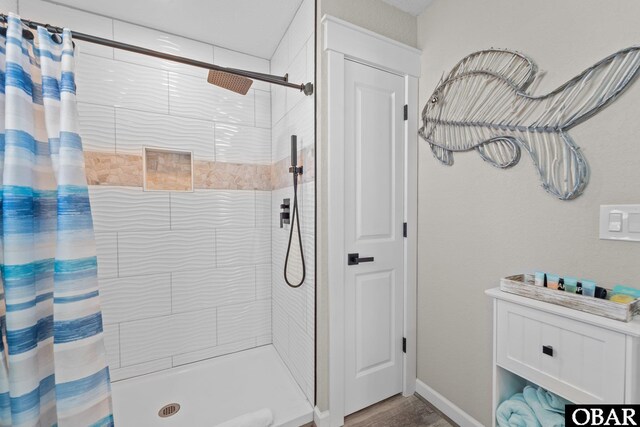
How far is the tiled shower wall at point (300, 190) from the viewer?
5.16ft

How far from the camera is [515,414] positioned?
1023 millimetres

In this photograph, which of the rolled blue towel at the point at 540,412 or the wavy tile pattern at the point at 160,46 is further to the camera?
the wavy tile pattern at the point at 160,46

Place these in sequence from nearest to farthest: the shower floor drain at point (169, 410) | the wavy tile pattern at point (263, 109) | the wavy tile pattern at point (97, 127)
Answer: the shower floor drain at point (169, 410) < the wavy tile pattern at point (97, 127) < the wavy tile pattern at point (263, 109)

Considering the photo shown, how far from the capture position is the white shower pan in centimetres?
152

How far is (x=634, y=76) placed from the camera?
2.99ft

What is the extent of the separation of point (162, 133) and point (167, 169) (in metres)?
0.26

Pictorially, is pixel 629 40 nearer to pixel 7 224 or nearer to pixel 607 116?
pixel 607 116

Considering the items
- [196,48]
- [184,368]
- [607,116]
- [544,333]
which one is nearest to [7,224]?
[184,368]

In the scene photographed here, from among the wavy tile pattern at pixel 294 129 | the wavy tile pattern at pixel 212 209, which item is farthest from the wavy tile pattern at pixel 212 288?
the wavy tile pattern at pixel 294 129

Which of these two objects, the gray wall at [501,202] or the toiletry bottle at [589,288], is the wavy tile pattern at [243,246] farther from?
the toiletry bottle at [589,288]

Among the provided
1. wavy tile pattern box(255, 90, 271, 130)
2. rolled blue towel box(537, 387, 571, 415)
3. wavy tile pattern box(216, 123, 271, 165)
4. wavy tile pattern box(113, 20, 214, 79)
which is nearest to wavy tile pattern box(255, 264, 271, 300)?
wavy tile pattern box(216, 123, 271, 165)

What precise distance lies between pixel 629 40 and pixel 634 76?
0.43 ft

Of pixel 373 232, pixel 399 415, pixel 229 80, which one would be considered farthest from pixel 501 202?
pixel 229 80

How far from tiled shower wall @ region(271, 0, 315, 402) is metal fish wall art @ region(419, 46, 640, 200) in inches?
30.5
